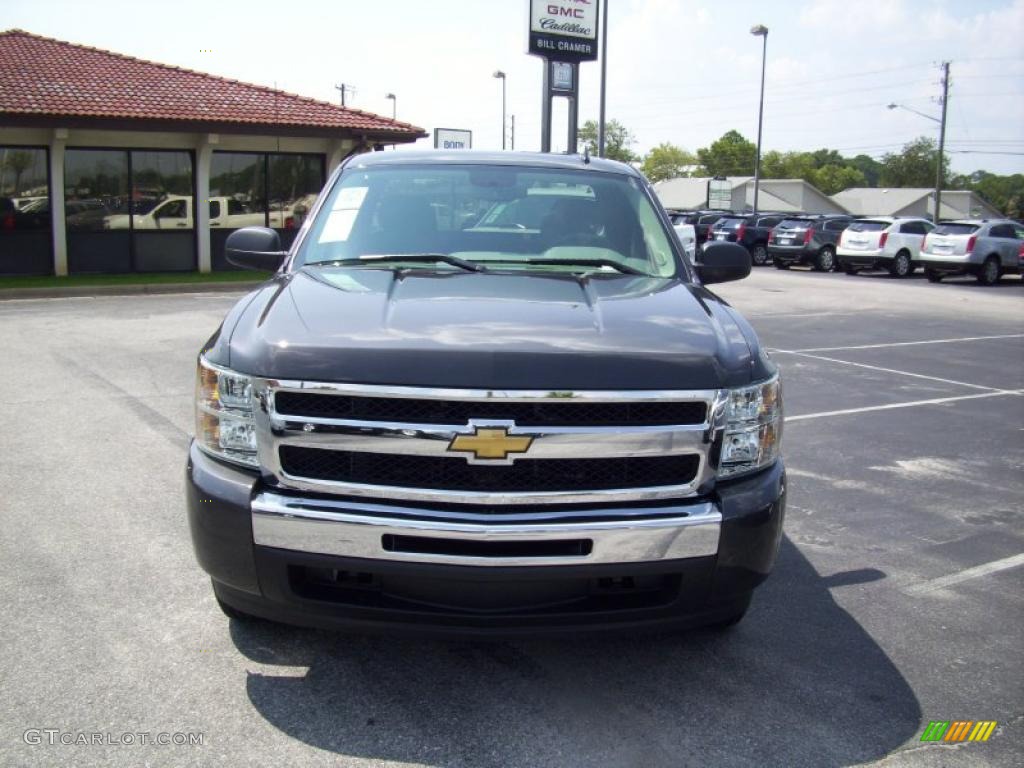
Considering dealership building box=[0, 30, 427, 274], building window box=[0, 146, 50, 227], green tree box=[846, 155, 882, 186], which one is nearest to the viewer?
building window box=[0, 146, 50, 227]

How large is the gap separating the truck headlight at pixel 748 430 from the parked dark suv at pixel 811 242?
2996 cm

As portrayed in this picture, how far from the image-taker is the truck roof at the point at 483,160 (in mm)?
5047

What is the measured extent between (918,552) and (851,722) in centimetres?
209

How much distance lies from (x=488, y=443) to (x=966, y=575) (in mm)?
3010

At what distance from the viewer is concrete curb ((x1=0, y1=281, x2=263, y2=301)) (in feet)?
59.7

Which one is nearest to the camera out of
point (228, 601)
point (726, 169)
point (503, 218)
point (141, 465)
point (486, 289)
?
point (228, 601)

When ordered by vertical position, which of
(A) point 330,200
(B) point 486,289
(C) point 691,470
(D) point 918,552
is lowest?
(D) point 918,552

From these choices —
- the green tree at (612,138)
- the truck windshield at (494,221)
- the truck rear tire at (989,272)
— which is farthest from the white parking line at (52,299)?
the green tree at (612,138)

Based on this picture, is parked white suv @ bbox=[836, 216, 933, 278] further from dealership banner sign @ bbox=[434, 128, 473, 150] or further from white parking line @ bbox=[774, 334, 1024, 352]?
white parking line @ bbox=[774, 334, 1024, 352]

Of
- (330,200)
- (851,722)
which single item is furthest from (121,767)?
(330,200)

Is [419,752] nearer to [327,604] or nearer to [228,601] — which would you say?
[327,604]

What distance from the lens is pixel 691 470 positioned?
10.6ft

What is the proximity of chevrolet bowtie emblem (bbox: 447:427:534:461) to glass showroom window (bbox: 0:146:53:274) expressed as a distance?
2100 centimetres

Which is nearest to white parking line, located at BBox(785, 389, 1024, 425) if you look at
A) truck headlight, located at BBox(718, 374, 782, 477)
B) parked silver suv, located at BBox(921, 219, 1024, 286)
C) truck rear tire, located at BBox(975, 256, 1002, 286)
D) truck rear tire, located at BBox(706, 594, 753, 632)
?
truck rear tire, located at BBox(706, 594, 753, 632)
